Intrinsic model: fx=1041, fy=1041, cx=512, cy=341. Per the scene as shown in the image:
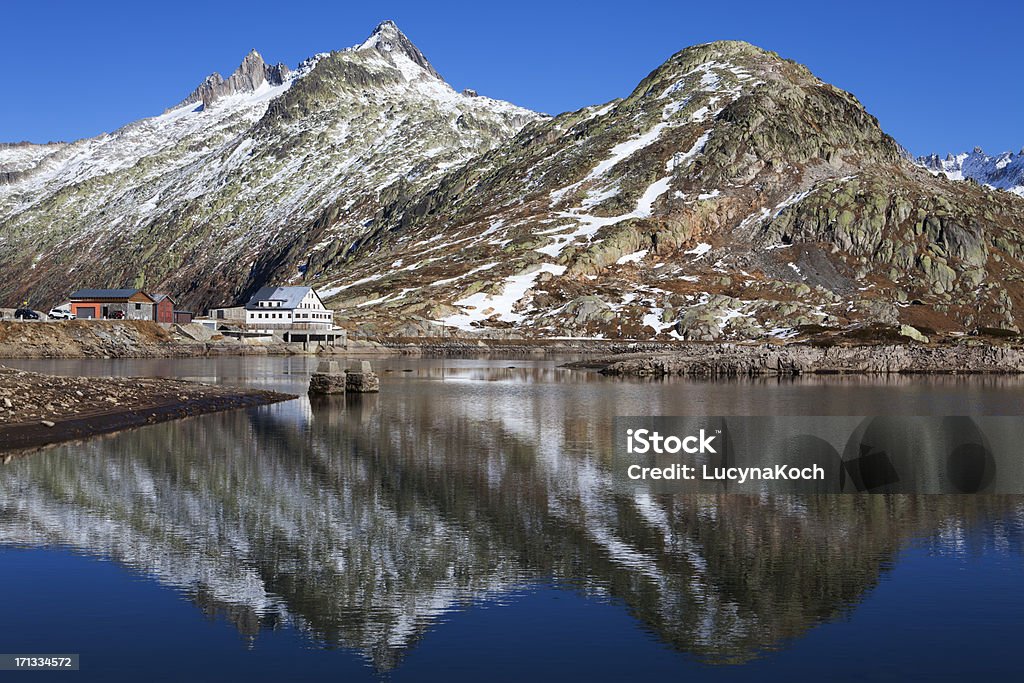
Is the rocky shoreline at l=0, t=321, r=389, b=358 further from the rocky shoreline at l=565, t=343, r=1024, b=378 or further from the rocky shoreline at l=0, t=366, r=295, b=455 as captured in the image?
the rocky shoreline at l=0, t=366, r=295, b=455

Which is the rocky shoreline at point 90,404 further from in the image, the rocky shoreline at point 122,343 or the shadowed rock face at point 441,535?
the rocky shoreline at point 122,343

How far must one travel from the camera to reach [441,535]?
27875 millimetres

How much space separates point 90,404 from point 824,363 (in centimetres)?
9430

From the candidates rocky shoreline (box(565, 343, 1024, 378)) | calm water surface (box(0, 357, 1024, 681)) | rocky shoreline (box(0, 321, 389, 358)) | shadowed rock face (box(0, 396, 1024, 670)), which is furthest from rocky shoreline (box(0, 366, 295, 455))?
rocky shoreline (box(0, 321, 389, 358))

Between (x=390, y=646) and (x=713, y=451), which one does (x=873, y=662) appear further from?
(x=713, y=451)

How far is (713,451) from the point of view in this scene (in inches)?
1993

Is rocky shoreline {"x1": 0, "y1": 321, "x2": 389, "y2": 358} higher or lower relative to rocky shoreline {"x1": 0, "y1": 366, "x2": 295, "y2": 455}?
higher

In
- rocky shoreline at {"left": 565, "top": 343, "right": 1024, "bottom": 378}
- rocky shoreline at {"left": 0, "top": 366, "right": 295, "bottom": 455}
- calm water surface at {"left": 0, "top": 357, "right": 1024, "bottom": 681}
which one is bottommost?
calm water surface at {"left": 0, "top": 357, "right": 1024, "bottom": 681}

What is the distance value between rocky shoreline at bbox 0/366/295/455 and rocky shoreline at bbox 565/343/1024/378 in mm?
58301

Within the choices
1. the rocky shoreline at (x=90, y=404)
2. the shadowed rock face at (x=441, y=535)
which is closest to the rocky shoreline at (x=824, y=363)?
the rocky shoreline at (x=90, y=404)

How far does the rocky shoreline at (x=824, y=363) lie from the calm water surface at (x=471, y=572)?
80.0m

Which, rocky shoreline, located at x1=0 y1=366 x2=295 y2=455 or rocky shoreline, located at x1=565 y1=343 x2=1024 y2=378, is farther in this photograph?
rocky shoreline, located at x1=565 y1=343 x2=1024 y2=378

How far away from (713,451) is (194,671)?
1434 inches

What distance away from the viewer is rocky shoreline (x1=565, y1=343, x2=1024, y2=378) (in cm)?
12262
